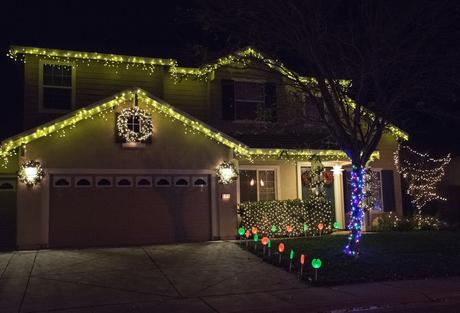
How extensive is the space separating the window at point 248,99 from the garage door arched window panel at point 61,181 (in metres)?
6.48

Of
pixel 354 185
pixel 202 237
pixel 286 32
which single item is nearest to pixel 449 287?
pixel 354 185

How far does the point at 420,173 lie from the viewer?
1991 cm

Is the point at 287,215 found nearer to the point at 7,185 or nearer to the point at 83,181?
the point at 83,181

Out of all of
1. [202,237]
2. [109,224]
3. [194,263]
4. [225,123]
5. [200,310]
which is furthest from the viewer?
[225,123]

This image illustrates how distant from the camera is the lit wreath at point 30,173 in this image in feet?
44.3

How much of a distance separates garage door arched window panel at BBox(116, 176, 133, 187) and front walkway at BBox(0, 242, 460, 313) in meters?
2.67

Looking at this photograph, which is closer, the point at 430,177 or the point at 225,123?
the point at 225,123

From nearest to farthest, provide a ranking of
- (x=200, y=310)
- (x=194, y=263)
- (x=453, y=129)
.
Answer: (x=200, y=310), (x=194, y=263), (x=453, y=129)

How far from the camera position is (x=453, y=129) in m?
25.1

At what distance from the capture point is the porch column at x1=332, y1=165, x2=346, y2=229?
18375mm

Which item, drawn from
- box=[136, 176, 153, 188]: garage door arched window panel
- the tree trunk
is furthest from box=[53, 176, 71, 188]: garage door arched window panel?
the tree trunk

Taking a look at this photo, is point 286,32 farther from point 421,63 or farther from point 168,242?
point 168,242

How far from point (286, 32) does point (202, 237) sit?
7.03 meters

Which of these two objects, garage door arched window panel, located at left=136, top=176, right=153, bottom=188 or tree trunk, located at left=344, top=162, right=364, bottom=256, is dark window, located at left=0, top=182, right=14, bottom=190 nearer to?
garage door arched window panel, located at left=136, top=176, right=153, bottom=188
